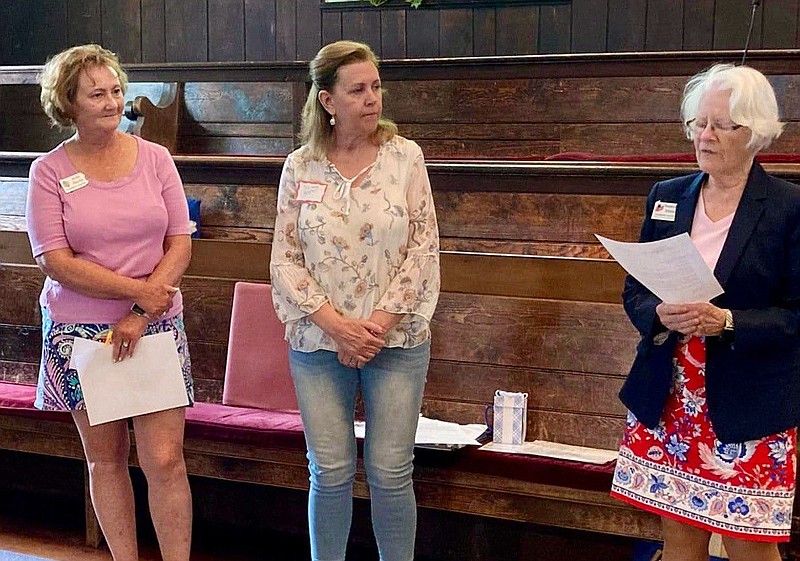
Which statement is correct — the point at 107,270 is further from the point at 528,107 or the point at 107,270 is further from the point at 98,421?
the point at 528,107

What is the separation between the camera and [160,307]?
2.44 meters

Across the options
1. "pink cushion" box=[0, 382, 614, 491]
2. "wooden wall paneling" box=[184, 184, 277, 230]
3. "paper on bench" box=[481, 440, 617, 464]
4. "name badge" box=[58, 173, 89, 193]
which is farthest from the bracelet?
"paper on bench" box=[481, 440, 617, 464]

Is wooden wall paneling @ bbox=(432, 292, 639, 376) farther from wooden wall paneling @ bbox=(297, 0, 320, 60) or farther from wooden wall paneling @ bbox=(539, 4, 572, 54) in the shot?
wooden wall paneling @ bbox=(297, 0, 320, 60)

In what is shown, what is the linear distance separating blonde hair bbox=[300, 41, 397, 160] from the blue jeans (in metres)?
0.51

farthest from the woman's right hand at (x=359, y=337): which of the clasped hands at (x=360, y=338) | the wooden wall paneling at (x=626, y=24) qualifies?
the wooden wall paneling at (x=626, y=24)

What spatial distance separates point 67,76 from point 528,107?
2.56m

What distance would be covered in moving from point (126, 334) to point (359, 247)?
0.60 meters

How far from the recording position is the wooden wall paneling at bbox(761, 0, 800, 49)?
4.52 metres

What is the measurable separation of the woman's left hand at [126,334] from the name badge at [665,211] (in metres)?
1.21

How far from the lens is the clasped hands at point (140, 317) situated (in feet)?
7.95

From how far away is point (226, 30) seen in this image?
18.5 ft

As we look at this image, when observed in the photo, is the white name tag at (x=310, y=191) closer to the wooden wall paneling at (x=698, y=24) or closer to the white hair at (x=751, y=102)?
the white hair at (x=751, y=102)

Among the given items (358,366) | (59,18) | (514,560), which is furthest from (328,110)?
(59,18)

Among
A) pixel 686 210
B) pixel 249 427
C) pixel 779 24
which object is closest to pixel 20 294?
pixel 249 427
